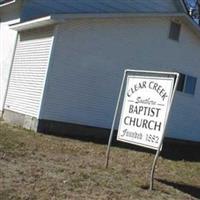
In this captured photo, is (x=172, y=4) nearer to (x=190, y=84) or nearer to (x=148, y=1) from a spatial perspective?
(x=148, y=1)

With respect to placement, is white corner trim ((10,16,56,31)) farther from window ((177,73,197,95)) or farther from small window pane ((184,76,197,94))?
small window pane ((184,76,197,94))

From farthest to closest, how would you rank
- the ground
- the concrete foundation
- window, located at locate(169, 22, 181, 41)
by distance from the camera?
window, located at locate(169, 22, 181, 41)
the concrete foundation
the ground

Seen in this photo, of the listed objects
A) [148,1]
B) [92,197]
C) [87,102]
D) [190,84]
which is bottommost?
[92,197]

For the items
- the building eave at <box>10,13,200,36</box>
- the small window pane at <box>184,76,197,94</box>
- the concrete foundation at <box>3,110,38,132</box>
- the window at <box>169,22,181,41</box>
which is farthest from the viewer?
the small window pane at <box>184,76,197,94</box>

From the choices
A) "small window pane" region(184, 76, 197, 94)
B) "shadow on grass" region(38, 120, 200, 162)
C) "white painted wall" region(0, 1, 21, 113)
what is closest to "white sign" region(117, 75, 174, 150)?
"shadow on grass" region(38, 120, 200, 162)

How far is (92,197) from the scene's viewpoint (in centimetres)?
930

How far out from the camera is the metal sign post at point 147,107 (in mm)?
11094

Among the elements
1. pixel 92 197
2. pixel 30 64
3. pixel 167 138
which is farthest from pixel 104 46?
pixel 92 197

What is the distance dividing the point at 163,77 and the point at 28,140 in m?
4.95

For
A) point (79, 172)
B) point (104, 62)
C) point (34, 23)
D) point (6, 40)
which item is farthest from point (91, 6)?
point (79, 172)

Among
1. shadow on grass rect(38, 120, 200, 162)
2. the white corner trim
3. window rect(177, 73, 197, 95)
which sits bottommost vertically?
shadow on grass rect(38, 120, 200, 162)

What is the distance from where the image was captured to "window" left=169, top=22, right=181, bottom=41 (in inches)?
854

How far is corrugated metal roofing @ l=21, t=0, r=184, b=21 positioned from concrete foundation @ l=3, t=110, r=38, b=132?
3.43 meters

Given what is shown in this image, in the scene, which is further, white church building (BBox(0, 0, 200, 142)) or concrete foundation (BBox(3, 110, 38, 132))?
white church building (BBox(0, 0, 200, 142))
